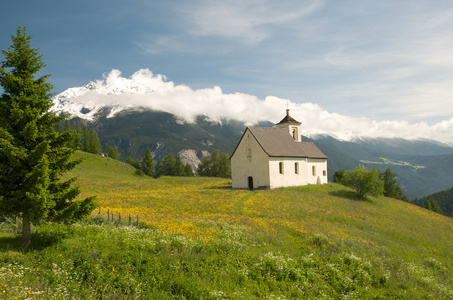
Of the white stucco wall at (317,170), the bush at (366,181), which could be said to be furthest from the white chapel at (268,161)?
the bush at (366,181)

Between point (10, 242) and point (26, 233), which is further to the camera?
point (10, 242)

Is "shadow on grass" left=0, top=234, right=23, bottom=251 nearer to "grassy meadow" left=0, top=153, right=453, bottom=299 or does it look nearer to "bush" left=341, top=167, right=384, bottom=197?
"grassy meadow" left=0, top=153, right=453, bottom=299

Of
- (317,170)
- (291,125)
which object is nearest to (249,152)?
(291,125)

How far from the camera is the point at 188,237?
55.7 ft

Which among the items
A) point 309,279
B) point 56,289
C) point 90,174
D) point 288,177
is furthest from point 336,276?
point 90,174

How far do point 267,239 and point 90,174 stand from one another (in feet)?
202

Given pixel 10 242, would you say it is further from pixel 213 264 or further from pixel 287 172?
pixel 287 172

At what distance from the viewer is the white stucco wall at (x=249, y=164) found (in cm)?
4916

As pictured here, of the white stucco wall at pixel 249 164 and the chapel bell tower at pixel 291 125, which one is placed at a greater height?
the chapel bell tower at pixel 291 125

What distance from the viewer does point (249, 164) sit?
5116 cm

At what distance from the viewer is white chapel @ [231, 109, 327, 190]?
4922 centimetres

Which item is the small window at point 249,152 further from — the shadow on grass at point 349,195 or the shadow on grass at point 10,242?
the shadow on grass at point 10,242

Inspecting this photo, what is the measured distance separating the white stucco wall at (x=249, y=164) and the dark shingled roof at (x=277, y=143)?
114cm

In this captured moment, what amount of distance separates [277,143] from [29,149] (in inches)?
1732
